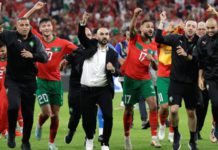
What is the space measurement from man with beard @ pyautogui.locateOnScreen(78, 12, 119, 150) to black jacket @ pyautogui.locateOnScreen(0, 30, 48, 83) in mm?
795

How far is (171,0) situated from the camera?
3797cm

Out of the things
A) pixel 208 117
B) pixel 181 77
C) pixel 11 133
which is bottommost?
pixel 208 117

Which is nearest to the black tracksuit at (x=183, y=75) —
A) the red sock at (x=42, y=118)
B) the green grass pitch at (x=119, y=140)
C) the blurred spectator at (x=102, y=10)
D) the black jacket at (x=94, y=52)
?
the black jacket at (x=94, y=52)

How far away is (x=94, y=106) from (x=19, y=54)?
1.62 metres

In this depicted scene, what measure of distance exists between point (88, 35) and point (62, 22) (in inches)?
846

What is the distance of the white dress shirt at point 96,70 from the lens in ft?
43.3

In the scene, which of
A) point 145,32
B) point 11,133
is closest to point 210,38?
point 145,32

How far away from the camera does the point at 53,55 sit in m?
14.7

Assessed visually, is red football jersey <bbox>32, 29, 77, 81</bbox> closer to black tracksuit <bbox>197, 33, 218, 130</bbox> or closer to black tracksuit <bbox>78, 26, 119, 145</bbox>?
black tracksuit <bbox>78, 26, 119, 145</bbox>

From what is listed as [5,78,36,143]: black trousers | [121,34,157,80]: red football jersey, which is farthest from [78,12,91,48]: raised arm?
[121,34,157,80]: red football jersey

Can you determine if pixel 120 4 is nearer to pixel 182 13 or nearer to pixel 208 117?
pixel 182 13

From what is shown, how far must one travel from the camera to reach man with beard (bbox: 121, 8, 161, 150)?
14664 millimetres

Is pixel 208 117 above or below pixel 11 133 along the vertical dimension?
below

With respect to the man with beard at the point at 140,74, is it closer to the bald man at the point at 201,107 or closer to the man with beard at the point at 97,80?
the bald man at the point at 201,107
